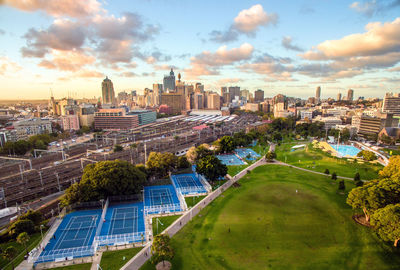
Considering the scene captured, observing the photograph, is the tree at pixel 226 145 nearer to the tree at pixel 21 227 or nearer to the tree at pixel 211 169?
the tree at pixel 211 169

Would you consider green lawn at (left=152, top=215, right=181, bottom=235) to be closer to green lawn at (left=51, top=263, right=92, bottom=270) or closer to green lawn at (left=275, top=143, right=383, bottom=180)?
green lawn at (left=51, top=263, right=92, bottom=270)

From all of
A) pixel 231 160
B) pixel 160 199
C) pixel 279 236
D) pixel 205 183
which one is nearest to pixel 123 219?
pixel 160 199

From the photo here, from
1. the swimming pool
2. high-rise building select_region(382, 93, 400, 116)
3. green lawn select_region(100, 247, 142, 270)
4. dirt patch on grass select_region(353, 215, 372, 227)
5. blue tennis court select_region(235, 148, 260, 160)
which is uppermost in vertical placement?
high-rise building select_region(382, 93, 400, 116)

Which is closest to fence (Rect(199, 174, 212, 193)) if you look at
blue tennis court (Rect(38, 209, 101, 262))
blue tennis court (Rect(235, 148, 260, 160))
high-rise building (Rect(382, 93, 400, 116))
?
blue tennis court (Rect(38, 209, 101, 262))

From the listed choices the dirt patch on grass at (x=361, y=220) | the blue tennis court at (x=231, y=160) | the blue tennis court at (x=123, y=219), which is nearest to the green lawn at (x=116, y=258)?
the blue tennis court at (x=123, y=219)

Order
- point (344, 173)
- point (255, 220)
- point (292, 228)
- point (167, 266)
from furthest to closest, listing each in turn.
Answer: point (344, 173) < point (255, 220) < point (292, 228) < point (167, 266)

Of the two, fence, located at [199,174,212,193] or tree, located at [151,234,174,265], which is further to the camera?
fence, located at [199,174,212,193]

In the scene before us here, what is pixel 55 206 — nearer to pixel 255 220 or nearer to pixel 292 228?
pixel 255 220

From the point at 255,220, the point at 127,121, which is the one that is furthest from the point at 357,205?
the point at 127,121
